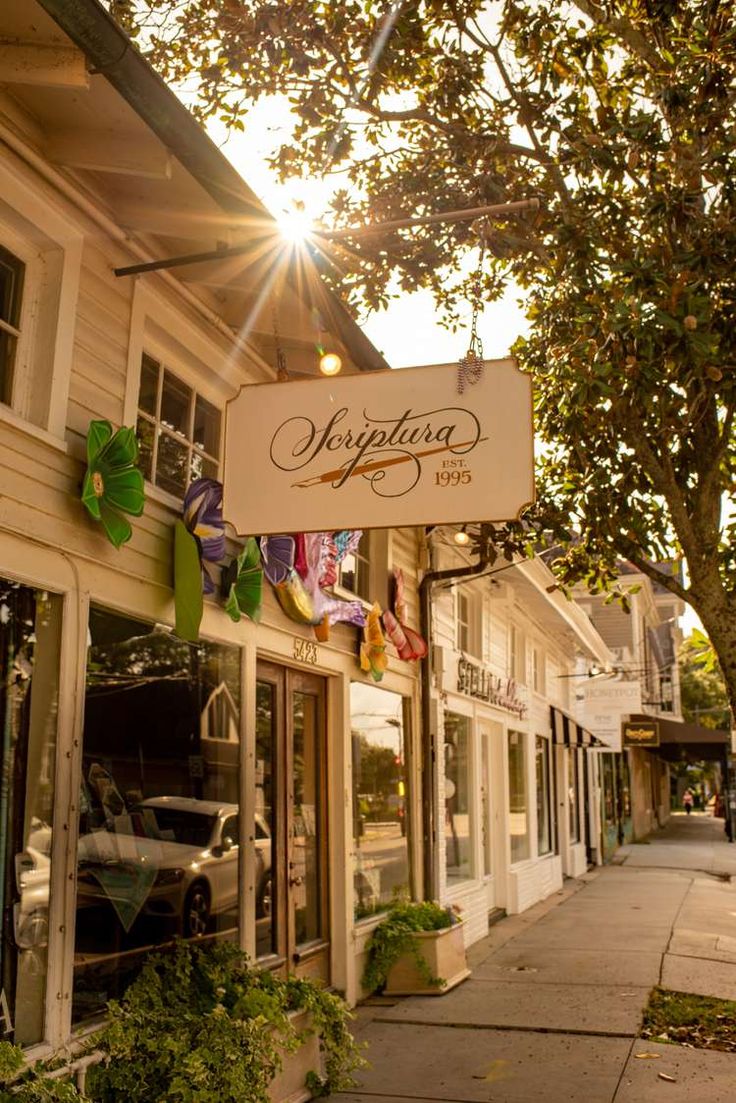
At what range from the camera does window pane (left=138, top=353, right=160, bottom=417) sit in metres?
6.08

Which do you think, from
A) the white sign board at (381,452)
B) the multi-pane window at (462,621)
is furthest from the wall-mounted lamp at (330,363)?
the multi-pane window at (462,621)

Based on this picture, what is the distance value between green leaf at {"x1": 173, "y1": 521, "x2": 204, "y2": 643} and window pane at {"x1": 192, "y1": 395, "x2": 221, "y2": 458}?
0.93 metres

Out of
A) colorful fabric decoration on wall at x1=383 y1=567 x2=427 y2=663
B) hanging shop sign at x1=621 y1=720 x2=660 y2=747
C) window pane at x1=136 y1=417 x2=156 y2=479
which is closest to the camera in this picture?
window pane at x1=136 y1=417 x2=156 y2=479

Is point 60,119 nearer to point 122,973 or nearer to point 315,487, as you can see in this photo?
point 315,487

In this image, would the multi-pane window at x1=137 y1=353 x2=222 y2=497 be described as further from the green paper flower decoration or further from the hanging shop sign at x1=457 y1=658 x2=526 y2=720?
the hanging shop sign at x1=457 y1=658 x2=526 y2=720

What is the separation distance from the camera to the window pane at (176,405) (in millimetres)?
6348

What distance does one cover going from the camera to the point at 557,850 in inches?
734

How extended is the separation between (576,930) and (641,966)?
2618 mm

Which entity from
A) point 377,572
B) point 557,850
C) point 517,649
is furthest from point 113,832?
point 557,850

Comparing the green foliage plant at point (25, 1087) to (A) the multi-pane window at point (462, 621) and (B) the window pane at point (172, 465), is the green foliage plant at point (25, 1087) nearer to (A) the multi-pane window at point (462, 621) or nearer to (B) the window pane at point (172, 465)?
(B) the window pane at point (172, 465)

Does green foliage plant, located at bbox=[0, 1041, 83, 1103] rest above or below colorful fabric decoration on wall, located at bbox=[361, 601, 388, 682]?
below

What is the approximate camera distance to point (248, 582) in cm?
659

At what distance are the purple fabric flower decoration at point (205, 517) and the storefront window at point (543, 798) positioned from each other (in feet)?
38.4

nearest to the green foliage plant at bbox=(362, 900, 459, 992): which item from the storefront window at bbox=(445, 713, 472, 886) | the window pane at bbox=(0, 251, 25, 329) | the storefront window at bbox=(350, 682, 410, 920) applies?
the storefront window at bbox=(350, 682, 410, 920)
